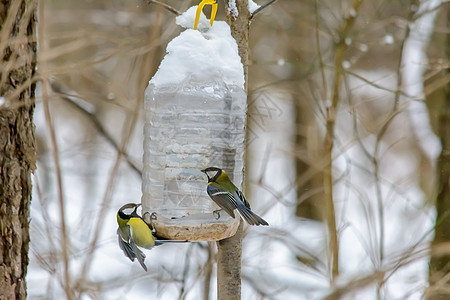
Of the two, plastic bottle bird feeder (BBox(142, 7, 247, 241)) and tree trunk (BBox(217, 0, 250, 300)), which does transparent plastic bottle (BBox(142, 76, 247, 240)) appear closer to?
plastic bottle bird feeder (BBox(142, 7, 247, 241))

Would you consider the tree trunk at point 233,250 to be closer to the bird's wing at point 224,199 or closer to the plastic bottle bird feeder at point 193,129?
the plastic bottle bird feeder at point 193,129

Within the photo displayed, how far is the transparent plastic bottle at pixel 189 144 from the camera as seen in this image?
7.18 feet

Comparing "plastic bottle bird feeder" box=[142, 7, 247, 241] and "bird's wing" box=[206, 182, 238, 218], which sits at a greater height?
"plastic bottle bird feeder" box=[142, 7, 247, 241]

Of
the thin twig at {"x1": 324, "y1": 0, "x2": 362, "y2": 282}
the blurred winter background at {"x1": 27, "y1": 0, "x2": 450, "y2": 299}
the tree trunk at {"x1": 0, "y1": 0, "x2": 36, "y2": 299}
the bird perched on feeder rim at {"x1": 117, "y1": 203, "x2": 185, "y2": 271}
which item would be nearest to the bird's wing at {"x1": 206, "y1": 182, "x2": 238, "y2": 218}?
the bird perched on feeder rim at {"x1": 117, "y1": 203, "x2": 185, "y2": 271}

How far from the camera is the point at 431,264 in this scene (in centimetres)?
406

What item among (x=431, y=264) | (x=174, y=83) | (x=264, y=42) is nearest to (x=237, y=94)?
(x=174, y=83)

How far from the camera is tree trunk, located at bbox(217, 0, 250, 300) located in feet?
7.11

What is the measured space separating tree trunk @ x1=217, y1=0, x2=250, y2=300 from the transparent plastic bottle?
5.8 inches

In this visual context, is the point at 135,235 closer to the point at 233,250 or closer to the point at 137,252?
the point at 137,252

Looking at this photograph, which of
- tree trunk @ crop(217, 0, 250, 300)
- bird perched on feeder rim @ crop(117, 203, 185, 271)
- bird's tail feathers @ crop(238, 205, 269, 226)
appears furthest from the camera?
tree trunk @ crop(217, 0, 250, 300)

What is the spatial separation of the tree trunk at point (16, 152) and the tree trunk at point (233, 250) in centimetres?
98

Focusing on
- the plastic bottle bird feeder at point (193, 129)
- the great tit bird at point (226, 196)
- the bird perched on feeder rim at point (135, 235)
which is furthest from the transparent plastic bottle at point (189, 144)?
the great tit bird at point (226, 196)

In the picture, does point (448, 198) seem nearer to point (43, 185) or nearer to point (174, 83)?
point (174, 83)

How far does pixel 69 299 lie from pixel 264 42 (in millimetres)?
6535
